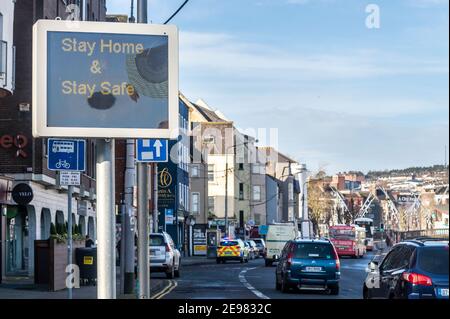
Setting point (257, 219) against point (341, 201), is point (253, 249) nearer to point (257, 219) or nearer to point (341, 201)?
point (341, 201)

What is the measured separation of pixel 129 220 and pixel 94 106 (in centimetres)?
1410

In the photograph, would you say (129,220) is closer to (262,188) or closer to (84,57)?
(84,57)

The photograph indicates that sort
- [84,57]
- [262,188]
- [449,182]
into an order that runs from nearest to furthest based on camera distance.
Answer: [449,182] → [84,57] → [262,188]

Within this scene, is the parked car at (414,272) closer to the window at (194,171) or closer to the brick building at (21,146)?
the brick building at (21,146)

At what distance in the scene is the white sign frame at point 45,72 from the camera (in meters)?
7.34

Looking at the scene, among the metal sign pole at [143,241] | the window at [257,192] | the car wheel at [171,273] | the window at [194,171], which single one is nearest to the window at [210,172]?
the window at [194,171]

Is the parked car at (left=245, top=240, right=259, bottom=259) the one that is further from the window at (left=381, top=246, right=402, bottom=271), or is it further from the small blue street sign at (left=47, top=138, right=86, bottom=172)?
the window at (left=381, top=246, right=402, bottom=271)

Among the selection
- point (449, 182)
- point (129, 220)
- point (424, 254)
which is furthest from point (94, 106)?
point (129, 220)

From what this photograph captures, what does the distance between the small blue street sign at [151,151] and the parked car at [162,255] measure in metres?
17.0

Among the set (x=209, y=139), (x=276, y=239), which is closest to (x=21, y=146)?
(x=276, y=239)

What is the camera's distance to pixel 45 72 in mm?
7328
